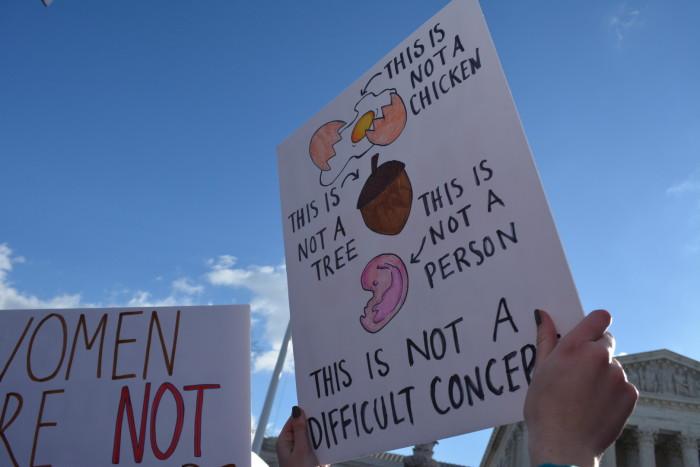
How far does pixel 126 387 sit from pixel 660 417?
138 feet

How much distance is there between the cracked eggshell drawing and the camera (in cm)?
250

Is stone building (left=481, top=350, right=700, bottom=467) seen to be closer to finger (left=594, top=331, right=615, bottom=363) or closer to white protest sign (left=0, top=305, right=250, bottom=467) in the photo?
white protest sign (left=0, top=305, right=250, bottom=467)

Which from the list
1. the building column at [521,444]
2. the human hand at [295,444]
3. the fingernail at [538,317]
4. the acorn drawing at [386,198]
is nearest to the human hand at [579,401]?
the fingernail at [538,317]

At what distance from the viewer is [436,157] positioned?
2.24 metres

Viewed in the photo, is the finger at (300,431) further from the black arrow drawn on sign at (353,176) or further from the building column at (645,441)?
the building column at (645,441)

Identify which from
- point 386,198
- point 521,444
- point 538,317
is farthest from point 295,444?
point 521,444

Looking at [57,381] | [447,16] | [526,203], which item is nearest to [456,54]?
[447,16]

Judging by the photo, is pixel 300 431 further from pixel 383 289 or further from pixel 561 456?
pixel 561 456

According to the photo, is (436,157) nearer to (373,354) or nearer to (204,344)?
(373,354)

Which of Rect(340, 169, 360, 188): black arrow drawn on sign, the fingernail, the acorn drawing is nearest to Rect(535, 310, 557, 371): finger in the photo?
the fingernail

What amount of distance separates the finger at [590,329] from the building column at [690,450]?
4279 cm

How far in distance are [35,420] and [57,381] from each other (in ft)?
0.55

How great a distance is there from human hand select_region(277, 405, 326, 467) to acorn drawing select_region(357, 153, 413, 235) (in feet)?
2.53

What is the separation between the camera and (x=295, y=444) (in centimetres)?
223
